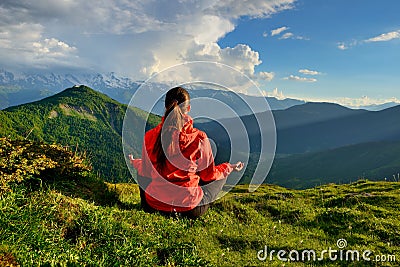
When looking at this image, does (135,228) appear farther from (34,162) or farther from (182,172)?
(34,162)

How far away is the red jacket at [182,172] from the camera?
340 inches

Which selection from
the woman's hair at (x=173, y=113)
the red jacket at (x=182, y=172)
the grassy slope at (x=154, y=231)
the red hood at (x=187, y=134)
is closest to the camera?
the grassy slope at (x=154, y=231)

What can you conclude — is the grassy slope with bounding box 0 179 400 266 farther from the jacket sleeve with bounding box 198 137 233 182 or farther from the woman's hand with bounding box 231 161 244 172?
the woman's hand with bounding box 231 161 244 172

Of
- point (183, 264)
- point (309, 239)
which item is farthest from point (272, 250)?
point (183, 264)

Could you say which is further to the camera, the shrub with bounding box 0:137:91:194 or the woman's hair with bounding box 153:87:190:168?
the woman's hair with bounding box 153:87:190:168

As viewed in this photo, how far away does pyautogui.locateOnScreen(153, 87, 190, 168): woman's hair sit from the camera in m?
8.23

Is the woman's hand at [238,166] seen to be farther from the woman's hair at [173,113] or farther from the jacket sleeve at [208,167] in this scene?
the woman's hair at [173,113]

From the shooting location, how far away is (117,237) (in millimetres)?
6590

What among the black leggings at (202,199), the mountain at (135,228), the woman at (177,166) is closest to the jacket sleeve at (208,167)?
the woman at (177,166)

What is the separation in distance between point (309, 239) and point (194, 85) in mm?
5428

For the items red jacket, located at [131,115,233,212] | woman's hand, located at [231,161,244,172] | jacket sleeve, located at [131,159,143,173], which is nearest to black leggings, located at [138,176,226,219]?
red jacket, located at [131,115,233,212]

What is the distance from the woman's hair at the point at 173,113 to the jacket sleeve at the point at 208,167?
2.74 feet

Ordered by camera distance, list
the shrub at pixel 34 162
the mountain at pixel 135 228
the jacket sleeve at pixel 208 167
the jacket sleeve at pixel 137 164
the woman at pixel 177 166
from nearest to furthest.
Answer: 1. the mountain at pixel 135 228
2. the shrub at pixel 34 162
3. the woman at pixel 177 166
4. the jacket sleeve at pixel 208 167
5. the jacket sleeve at pixel 137 164

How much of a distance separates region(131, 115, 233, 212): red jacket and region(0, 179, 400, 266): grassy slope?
56cm
